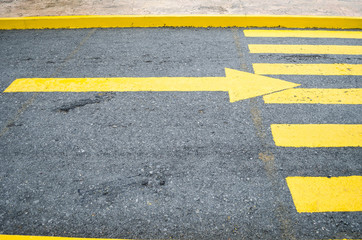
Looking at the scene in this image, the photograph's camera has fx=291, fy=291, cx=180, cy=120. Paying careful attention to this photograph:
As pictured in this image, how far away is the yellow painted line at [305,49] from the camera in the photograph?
559 centimetres

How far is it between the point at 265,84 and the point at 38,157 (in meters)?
3.39

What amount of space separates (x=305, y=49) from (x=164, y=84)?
9.86 feet

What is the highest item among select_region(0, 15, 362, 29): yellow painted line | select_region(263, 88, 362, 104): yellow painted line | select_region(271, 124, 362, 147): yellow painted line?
select_region(0, 15, 362, 29): yellow painted line

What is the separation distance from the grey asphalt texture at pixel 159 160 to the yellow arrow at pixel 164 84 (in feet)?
0.49

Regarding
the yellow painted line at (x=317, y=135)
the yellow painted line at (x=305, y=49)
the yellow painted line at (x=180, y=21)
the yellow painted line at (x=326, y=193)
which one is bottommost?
the yellow painted line at (x=326, y=193)

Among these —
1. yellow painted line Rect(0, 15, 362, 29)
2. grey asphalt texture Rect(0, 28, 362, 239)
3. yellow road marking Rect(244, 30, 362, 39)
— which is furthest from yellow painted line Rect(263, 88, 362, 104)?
yellow painted line Rect(0, 15, 362, 29)

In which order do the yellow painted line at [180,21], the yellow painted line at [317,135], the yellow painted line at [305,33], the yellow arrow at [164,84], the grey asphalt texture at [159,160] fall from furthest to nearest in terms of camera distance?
the yellow painted line at [180,21], the yellow painted line at [305,33], the yellow arrow at [164,84], the yellow painted line at [317,135], the grey asphalt texture at [159,160]

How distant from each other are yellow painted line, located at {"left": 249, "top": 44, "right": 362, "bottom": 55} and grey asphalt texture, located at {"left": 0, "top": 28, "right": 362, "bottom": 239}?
0.39m


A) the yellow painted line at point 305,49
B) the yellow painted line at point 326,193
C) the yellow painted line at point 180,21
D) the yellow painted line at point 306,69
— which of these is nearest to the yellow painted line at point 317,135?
the yellow painted line at point 326,193

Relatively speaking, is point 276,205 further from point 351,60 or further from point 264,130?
point 351,60

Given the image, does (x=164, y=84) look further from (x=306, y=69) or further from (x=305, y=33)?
(x=305, y=33)

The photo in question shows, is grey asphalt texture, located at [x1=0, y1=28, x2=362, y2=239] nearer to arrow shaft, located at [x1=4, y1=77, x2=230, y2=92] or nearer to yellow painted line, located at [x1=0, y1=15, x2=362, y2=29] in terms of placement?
arrow shaft, located at [x1=4, y1=77, x2=230, y2=92]

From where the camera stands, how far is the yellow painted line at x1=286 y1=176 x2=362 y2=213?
2.73m

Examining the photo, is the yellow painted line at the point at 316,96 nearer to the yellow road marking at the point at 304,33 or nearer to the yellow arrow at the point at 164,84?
the yellow arrow at the point at 164,84
